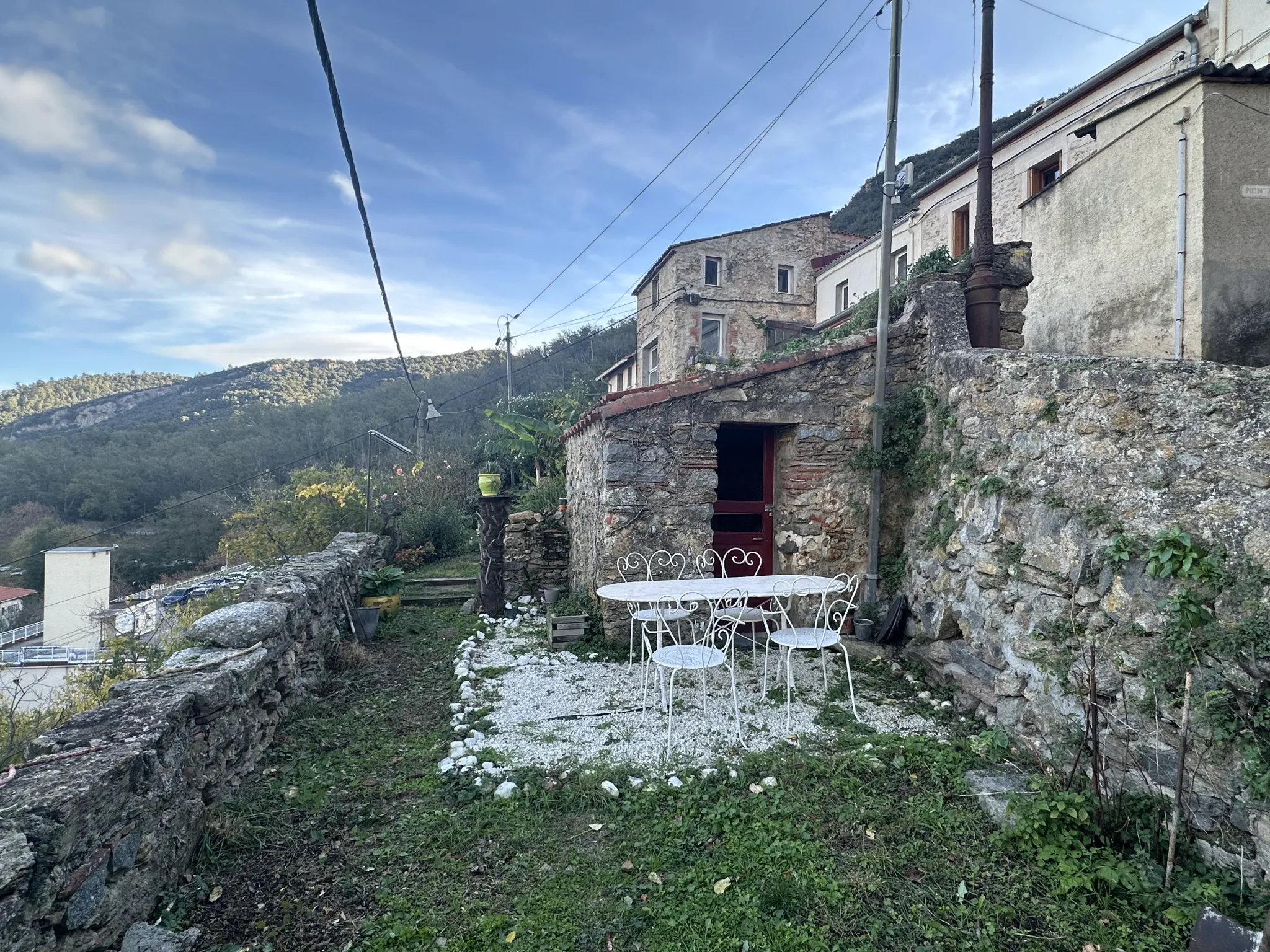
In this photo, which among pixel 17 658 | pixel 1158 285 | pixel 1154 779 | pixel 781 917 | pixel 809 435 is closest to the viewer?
pixel 781 917

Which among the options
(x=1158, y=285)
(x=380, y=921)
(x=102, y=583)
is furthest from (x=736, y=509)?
(x=102, y=583)

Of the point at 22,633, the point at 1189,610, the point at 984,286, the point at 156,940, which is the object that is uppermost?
the point at 984,286

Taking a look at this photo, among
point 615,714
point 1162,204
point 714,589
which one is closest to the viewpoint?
point 615,714

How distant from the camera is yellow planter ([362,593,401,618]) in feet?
24.7

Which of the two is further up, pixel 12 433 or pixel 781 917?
pixel 12 433

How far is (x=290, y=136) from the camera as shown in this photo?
6082 millimetres

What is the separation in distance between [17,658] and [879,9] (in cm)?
1805

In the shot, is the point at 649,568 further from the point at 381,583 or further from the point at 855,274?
the point at 855,274

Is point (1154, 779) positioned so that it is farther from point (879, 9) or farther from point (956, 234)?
point (956, 234)

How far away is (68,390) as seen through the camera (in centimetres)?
3497

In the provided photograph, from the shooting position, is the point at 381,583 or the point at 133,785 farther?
the point at 381,583

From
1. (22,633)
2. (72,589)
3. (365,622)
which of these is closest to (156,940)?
(365,622)

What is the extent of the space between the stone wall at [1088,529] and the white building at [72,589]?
1655 centimetres

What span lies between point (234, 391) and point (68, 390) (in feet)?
31.0
